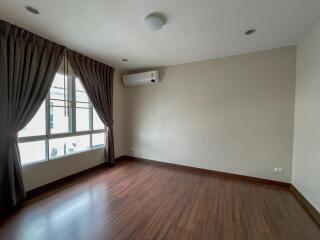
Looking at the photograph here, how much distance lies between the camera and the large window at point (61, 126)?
8.03 ft

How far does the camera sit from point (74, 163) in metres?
3.06

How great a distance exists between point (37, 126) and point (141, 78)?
241 centimetres

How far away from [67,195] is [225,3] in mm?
3489

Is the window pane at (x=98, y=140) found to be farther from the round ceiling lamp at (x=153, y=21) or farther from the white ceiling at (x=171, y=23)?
the round ceiling lamp at (x=153, y=21)

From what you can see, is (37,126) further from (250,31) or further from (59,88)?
(250,31)

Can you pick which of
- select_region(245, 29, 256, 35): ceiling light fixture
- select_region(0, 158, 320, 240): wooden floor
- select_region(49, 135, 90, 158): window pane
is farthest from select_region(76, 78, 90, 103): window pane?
select_region(245, 29, 256, 35): ceiling light fixture

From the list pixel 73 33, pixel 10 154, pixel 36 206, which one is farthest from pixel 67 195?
pixel 73 33

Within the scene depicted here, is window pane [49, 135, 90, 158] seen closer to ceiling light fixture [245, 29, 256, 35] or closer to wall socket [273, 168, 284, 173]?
ceiling light fixture [245, 29, 256, 35]

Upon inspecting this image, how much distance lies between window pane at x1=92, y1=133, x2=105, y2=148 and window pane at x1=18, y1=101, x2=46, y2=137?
114 cm

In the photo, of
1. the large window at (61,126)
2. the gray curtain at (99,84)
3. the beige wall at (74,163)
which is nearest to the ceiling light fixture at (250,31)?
the gray curtain at (99,84)

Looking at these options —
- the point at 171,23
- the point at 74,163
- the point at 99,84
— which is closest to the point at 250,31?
the point at 171,23

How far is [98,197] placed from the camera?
7.79ft

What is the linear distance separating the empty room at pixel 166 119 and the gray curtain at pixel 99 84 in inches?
1.1

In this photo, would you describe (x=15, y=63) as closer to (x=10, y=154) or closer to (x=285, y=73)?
(x=10, y=154)
